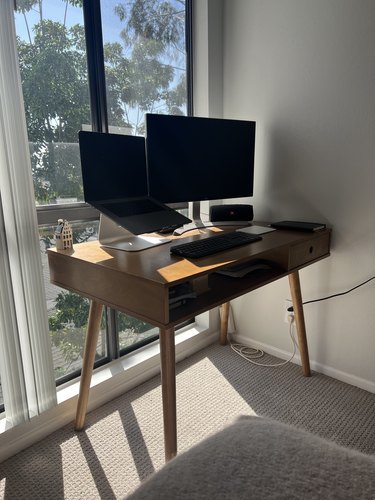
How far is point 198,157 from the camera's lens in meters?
1.58

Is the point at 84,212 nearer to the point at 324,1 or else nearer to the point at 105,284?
the point at 105,284

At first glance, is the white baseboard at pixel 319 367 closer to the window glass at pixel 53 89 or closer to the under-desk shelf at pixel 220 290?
the under-desk shelf at pixel 220 290

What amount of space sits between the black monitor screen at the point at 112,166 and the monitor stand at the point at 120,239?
4.9 inches

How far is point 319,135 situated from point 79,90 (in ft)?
3.60

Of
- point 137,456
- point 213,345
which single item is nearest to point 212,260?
point 137,456

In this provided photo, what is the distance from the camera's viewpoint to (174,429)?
1.07 metres

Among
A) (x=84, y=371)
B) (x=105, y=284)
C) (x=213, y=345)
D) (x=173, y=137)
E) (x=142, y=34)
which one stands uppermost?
(x=142, y=34)

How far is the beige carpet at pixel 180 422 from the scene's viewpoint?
124 centimetres

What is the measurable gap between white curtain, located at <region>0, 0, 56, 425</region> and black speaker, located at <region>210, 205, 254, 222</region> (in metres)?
0.86

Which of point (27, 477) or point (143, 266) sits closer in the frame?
point (143, 266)

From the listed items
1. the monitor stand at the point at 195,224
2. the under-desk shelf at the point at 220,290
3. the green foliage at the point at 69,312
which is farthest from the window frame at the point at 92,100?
the under-desk shelf at the point at 220,290

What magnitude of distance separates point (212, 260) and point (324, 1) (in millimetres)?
1288

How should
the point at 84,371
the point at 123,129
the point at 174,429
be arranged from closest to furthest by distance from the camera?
the point at 174,429 < the point at 84,371 < the point at 123,129

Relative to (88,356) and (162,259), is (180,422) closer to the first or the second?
(88,356)
